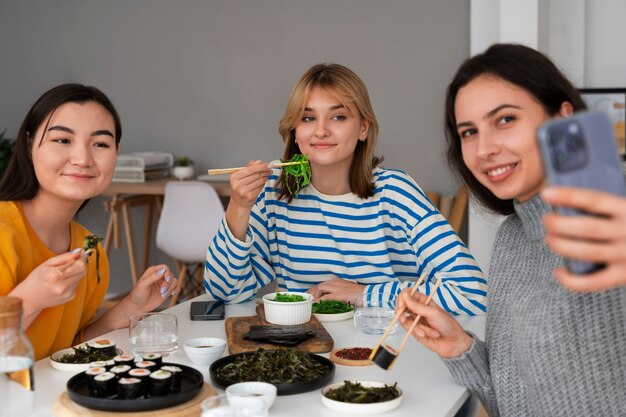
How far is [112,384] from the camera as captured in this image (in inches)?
54.9

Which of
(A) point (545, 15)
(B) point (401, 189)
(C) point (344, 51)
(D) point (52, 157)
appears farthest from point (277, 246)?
(C) point (344, 51)

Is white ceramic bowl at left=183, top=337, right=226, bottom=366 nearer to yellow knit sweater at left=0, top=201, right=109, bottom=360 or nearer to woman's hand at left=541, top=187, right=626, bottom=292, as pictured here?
yellow knit sweater at left=0, top=201, right=109, bottom=360

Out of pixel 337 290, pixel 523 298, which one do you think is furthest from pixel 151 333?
pixel 523 298

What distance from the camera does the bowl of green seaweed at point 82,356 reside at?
1.63m

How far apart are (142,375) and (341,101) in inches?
51.9

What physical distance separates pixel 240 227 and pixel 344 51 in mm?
3234

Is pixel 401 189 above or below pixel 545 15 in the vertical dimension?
below

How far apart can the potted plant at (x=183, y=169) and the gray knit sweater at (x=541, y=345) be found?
161 inches

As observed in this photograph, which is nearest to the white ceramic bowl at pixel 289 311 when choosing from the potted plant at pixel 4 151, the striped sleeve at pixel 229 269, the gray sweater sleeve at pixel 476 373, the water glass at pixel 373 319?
the water glass at pixel 373 319

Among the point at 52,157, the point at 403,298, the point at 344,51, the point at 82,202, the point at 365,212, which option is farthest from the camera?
the point at 344,51

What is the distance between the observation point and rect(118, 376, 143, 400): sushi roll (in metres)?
1.36

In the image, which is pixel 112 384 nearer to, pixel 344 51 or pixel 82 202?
pixel 82 202

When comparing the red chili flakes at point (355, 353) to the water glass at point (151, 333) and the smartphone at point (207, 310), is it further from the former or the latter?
the smartphone at point (207, 310)

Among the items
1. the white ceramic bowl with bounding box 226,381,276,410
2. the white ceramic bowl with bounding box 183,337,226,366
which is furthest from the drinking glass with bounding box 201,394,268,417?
the white ceramic bowl with bounding box 183,337,226,366
